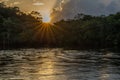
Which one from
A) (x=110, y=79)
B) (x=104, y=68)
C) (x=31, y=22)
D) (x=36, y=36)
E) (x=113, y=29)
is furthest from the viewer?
(x=31, y=22)

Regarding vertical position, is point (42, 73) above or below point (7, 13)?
below

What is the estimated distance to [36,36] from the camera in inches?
5910

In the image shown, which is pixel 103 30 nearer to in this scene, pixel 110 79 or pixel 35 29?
pixel 35 29

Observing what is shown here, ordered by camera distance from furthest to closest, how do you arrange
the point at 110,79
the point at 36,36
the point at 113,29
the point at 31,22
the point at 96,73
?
the point at 31,22 → the point at 36,36 → the point at 113,29 → the point at 96,73 → the point at 110,79

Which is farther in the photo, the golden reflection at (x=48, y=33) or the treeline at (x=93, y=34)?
the golden reflection at (x=48, y=33)

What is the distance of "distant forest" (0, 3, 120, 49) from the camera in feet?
459

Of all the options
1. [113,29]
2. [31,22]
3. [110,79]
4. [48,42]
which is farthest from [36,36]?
[110,79]

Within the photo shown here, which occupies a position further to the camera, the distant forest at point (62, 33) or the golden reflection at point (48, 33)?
the golden reflection at point (48, 33)

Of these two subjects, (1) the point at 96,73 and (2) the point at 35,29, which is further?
(2) the point at 35,29

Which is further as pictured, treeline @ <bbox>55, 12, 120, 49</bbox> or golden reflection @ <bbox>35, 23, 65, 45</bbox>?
golden reflection @ <bbox>35, 23, 65, 45</bbox>

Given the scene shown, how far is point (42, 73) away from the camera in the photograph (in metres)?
49.6

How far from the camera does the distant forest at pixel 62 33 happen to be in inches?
5512

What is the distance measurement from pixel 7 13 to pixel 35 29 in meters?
25.0

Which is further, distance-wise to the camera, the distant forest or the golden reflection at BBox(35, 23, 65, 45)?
the golden reflection at BBox(35, 23, 65, 45)
